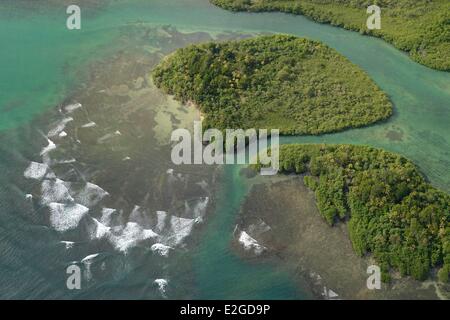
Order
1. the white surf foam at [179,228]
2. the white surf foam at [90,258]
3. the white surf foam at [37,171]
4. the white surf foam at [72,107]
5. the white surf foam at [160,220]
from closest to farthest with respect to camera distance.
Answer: the white surf foam at [90,258], the white surf foam at [179,228], the white surf foam at [160,220], the white surf foam at [37,171], the white surf foam at [72,107]

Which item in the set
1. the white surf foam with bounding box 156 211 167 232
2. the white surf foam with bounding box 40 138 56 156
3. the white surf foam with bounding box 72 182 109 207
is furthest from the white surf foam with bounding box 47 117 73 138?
the white surf foam with bounding box 156 211 167 232

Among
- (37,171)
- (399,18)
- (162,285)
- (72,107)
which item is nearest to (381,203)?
(162,285)

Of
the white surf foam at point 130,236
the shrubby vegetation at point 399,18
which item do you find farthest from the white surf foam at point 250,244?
the shrubby vegetation at point 399,18

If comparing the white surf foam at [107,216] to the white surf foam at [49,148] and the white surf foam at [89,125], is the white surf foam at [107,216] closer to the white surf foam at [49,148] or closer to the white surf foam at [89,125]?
the white surf foam at [49,148]

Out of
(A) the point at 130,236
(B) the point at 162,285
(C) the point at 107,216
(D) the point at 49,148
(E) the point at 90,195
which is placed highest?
(D) the point at 49,148

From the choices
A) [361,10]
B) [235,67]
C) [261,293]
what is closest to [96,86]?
[235,67]

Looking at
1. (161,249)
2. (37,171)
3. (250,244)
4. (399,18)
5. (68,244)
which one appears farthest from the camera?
(399,18)

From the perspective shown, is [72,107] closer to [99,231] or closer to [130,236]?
[99,231]
